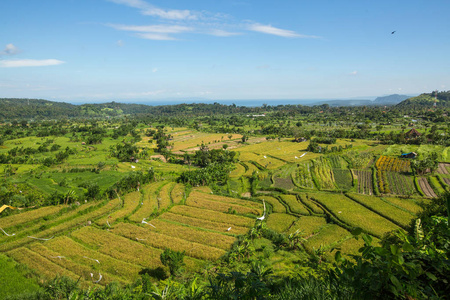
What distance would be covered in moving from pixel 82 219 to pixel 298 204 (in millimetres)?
27258

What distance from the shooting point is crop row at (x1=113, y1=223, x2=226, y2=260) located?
22.6m

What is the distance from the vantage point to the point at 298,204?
3266 cm

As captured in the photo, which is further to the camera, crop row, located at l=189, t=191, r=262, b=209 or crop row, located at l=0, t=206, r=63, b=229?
crop row, located at l=189, t=191, r=262, b=209

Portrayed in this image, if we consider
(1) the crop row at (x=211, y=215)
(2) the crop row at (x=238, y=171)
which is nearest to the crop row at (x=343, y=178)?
Answer: (2) the crop row at (x=238, y=171)

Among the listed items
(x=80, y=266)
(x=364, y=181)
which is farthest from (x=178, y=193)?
(x=364, y=181)

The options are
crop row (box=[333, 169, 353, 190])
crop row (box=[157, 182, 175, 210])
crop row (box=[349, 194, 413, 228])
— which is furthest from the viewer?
crop row (box=[333, 169, 353, 190])

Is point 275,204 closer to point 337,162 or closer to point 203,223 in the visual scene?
point 203,223

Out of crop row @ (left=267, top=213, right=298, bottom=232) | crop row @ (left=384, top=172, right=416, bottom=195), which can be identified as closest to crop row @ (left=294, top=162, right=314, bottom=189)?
crop row @ (left=267, top=213, right=298, bottom=232)

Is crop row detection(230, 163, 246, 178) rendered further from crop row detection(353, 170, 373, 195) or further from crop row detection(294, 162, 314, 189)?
crop row detection(353, 170, 373, 195)

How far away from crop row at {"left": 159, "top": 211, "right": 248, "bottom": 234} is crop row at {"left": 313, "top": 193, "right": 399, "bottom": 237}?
37.7 ft

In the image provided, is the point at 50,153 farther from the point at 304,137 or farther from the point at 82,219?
the point at 304,137

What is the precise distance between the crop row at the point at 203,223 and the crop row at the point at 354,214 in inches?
453

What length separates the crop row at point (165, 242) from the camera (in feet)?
74.0

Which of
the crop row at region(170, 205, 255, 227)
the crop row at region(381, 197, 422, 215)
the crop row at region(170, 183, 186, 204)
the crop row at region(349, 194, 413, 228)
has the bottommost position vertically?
the crop row at region(170, 205, 255, 227)
